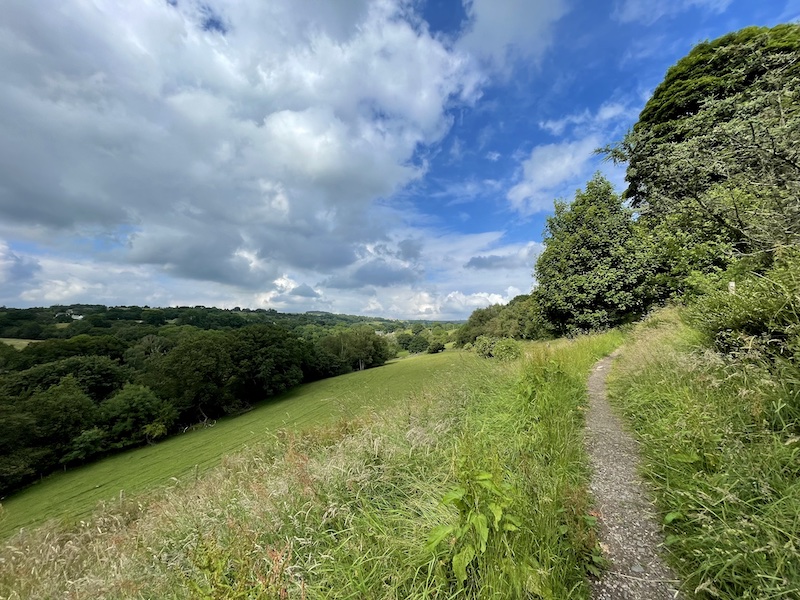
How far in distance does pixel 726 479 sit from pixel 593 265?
16.4 m

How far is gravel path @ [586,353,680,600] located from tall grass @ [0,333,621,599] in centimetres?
15

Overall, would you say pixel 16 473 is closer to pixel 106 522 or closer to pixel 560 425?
pixel 106 522

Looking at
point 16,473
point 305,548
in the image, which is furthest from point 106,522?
point 16,473

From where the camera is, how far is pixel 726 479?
2.24m

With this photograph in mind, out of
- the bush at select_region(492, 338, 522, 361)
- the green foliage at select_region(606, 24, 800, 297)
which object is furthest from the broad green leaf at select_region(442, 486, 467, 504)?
the bush at select_region(492, 338, 522, 361)

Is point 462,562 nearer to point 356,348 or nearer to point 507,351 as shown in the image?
point 507,351

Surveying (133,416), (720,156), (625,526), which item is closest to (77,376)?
(133,416)

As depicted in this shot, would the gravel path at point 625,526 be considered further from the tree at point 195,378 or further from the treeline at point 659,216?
the tree at point 195,378

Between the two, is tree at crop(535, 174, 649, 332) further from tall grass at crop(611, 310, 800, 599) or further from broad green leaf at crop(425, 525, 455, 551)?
broad green leaf at crop(425, 525, 455, 551)

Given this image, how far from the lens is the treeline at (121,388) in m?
31.0

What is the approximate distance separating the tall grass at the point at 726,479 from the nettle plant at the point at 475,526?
0.98 m

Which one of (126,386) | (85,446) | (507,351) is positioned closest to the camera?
(507,351)

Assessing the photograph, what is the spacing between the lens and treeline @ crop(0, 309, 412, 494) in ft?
102

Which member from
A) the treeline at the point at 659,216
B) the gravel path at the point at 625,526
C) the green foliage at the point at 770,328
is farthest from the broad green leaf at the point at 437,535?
the treeline at the point at 659,216
